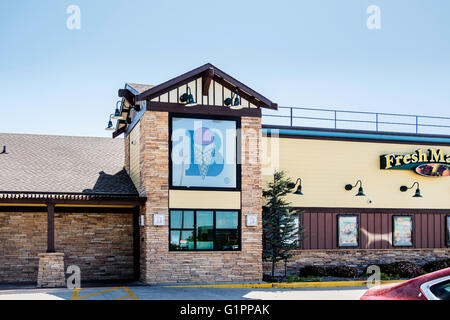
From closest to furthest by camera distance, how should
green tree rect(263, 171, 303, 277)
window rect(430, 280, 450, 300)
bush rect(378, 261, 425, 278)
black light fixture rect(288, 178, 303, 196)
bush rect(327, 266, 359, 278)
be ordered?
1. window rect(430, 280, 450, 300)
2. green tree rect(263, 171, 303, 277)
3. bush rect(327, 266, 359, 278)
4. black light fixture rect(288, 178, 303, 196)
5. bush rect(378, 261, 425, 278)

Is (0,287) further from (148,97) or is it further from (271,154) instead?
(271,154)

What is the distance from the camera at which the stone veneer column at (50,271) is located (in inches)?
714

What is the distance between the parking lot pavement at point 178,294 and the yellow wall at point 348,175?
4.97 metres

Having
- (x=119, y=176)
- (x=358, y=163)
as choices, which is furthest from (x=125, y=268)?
(x=358, y=163)

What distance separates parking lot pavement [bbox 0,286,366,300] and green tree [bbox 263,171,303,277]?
1965 millimetres

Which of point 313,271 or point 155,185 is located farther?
point 313,271

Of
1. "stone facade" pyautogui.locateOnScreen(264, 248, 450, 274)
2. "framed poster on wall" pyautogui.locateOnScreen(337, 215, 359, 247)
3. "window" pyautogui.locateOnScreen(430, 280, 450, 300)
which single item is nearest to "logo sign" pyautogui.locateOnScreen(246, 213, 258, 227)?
"stone facade" pyautogui.locateOnScreen(264, 248, 450, 274)

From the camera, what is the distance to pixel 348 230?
2348 centimetres

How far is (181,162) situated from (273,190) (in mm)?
3823

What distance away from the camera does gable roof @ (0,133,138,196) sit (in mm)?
20203

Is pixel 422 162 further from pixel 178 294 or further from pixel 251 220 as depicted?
pixel 178 294

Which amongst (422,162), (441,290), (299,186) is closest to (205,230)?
(299,186)

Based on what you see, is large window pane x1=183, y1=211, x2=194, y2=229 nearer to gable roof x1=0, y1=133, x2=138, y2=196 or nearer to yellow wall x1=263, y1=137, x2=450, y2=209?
gable roof x1=0, y1=133, x2=138, y2=196

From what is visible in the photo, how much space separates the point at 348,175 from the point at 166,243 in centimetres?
844
